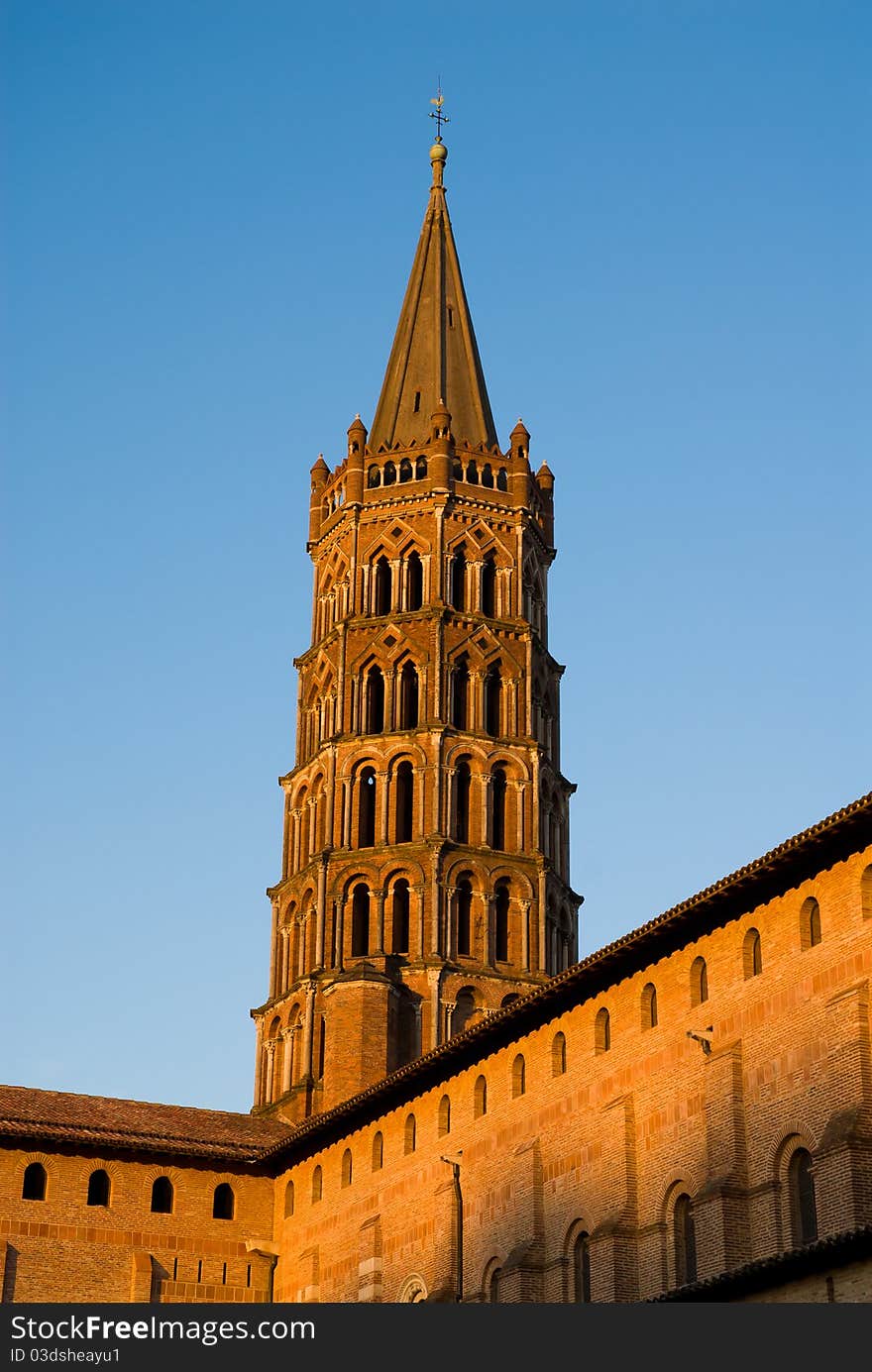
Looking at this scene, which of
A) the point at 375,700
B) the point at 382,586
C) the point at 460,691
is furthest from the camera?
the point at 382,586

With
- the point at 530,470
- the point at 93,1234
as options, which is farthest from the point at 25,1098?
the point at 530,470

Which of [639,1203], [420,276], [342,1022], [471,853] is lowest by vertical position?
[639,1203]

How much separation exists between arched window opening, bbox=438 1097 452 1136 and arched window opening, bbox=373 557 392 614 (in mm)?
24453

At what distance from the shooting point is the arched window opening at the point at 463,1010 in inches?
2477

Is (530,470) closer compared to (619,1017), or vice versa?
(619,1017)

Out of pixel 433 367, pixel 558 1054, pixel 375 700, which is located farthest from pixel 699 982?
pixel 433 367

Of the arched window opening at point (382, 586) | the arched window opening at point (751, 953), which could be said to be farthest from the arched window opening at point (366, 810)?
the arched window opening at point (751, 953)

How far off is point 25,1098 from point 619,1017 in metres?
18.2

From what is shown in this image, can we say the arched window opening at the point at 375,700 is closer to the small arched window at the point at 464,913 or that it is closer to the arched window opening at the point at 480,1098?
the small arched window at the point at 464,913

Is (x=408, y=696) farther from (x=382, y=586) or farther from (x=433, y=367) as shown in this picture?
(x=433, y=367)

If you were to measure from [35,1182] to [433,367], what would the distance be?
31.9m

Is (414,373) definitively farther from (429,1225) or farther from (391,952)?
(429,1225)

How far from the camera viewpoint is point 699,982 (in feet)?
131

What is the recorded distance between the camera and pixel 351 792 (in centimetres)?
6712
